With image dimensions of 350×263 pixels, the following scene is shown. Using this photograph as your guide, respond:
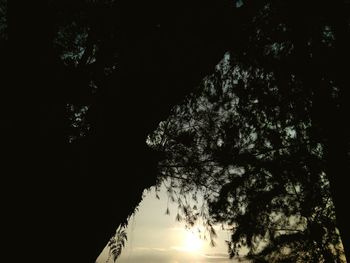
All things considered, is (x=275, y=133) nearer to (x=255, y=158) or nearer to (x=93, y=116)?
(x=255, y=158)

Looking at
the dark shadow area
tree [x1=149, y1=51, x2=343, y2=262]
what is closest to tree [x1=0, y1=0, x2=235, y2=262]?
the dark shadow area

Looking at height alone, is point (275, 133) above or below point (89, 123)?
above

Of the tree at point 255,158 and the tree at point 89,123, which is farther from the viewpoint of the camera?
the tree at point 255,158

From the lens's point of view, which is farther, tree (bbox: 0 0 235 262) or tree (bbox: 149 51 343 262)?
Answer: tree (bbox: 149 51 343 262)

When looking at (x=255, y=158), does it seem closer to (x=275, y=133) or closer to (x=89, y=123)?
(x=275, y=133)

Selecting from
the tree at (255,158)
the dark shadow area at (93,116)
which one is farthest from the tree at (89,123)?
the tree at (255,158)

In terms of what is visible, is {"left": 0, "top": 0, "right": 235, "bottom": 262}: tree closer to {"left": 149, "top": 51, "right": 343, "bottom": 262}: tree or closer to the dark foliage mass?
the dark foliage mass

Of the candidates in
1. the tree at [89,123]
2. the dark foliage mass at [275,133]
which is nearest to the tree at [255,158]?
the dark foliage mass at [275,133]

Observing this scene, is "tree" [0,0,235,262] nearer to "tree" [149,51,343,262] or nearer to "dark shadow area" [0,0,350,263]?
"dark shadow area" [0,0,350,263]

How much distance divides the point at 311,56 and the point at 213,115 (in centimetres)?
322

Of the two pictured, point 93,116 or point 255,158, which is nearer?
point 93,116

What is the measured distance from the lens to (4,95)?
2215mm

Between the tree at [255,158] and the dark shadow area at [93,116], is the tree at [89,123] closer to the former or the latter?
the dark shadow area at [93,116]

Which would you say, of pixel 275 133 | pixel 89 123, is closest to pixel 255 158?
pixel 275 133
